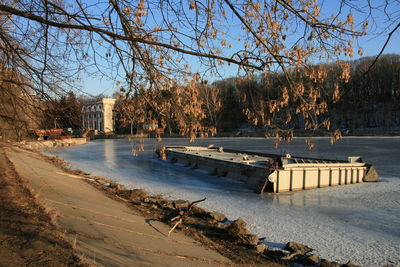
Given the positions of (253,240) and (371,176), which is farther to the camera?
(371,176)

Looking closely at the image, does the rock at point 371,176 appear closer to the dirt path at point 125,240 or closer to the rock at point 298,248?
the rock at point 298,248

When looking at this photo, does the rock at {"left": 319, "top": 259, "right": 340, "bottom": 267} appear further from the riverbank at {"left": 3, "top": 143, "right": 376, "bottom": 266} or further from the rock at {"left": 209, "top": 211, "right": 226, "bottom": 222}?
the rock at {"left": 209, "top": 211, "right": 226, "bottom": 222}

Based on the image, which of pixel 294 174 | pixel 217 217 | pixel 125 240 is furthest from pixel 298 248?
pixel 294 174

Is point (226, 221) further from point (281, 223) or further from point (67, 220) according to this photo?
point (67, 220)

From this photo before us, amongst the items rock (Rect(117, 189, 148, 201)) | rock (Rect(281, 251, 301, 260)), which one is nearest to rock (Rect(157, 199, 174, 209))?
rock (Rect(117, 189, 148, 201))

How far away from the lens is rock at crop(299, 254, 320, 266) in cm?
694

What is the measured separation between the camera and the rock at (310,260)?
6941mm

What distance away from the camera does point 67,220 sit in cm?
701

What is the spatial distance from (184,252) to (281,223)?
437cm

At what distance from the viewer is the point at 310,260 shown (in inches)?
274

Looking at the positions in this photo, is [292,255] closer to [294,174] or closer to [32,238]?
[32,238]

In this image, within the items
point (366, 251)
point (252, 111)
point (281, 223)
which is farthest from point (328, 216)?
point (252, 111)

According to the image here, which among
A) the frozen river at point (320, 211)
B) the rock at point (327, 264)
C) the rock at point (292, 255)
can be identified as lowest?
the frozen river at point (320, 211)

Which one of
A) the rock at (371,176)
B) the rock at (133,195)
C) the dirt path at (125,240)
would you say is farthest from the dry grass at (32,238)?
the rock at (371,176)
